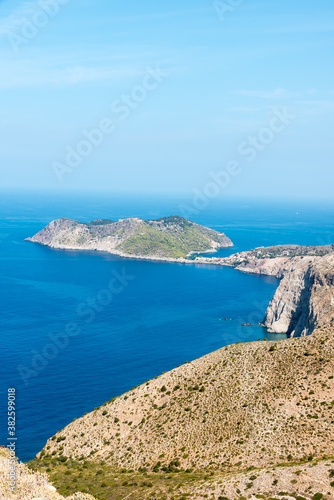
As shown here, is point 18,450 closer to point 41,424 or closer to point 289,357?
point 41,424

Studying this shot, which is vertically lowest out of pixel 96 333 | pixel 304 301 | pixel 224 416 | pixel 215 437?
pixel 215 437

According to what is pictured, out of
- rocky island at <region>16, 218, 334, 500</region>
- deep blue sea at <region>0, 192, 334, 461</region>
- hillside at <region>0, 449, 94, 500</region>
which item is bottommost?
hillside at <region>0, 449, 94, 500</region>

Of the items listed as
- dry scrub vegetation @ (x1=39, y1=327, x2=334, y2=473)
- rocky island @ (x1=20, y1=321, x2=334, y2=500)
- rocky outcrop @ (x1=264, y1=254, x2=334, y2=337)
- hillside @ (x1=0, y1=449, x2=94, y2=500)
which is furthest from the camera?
rocky outcrop @ (x1=264, y1=254, x2=334, y2=337)

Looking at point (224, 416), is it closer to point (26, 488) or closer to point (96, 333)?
point (26, 488)

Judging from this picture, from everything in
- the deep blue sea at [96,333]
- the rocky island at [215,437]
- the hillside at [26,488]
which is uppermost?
the deep blue sea at [96,333]

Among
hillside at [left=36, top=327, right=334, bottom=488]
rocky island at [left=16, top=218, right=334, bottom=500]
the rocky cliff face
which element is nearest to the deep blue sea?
the rocky cliff face

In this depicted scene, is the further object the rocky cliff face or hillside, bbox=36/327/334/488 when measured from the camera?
the rocky cliff face

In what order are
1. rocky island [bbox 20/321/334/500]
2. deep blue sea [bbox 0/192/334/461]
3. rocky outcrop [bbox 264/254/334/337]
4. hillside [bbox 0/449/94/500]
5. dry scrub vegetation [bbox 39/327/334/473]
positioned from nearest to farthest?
hillside [bbox 0/449/94/500] → rocky island [bbox 20/321/334/500] → dry scrub vegetation [bbox 39/327/334/473] → deep blue sea [bbox 0/192/334/461] → rocky outcrop [bbox 264/254/334/337]

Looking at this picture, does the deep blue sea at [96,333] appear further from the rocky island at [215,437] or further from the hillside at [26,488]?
the hillside at [26,488]

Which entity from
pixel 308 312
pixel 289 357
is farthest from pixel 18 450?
pixel 308 312

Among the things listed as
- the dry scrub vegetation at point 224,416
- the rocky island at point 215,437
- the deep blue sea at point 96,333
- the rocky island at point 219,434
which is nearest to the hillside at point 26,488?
the rocky island at point 215,437

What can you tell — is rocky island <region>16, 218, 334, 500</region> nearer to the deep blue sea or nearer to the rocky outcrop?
the deep blue sea

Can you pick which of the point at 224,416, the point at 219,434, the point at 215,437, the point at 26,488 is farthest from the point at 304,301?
the point at 26,488
